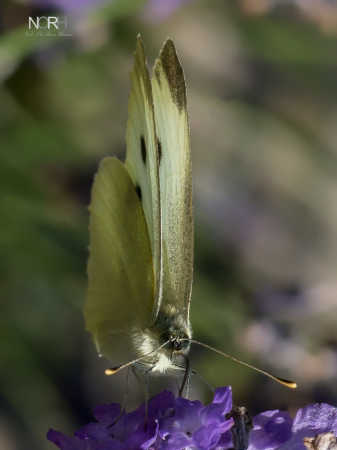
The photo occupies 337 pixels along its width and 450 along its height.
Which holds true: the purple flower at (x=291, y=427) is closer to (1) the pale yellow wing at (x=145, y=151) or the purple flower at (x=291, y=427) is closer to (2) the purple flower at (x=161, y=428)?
(2) the purple flower at (x=161, y=428)

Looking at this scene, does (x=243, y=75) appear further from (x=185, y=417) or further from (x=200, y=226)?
(x=185, y=417)

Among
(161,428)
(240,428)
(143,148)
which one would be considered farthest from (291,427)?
(143,148)

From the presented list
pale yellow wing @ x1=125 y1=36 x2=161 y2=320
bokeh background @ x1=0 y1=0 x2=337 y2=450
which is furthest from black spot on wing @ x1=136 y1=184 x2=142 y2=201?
bokeh background @ x1=0 y1=0 x2=337 y2=450

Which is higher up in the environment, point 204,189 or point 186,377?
point 204,189

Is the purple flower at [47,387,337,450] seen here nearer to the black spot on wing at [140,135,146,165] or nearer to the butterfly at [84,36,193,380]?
the butterfly at [84,36,193,380]

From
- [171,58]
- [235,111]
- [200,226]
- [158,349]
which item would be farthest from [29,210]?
[235,111]

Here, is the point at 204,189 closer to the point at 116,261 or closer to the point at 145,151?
the point at 116,261

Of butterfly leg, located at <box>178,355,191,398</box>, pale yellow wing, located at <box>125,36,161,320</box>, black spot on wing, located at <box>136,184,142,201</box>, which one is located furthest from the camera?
black spot on wing, located at <box>136,184,142,201</box>

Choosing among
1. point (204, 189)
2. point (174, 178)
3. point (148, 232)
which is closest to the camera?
point (174, 178)

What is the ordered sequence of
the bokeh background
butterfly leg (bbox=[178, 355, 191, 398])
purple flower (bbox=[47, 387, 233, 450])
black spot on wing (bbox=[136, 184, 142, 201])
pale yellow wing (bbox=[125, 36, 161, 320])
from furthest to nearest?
the bokeh background → black spot on wing (bbox=[136, 184, 142, 201]) → butterfly leg (bbox=[178, 355, 191, 398]) → pale yellow wing (bbox=[125, 36, 161, 320]) → purple flower (bbox=[47, 387, 233, 450])
